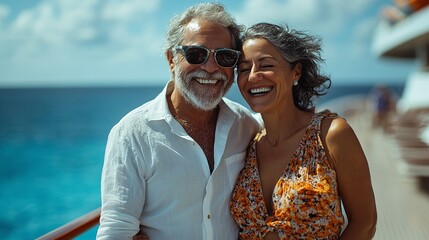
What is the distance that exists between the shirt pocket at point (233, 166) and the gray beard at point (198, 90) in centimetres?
33

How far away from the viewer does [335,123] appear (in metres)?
2.53

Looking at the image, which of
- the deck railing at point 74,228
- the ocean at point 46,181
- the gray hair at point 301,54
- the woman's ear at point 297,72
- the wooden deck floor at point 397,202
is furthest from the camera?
the ocean at point 46,181

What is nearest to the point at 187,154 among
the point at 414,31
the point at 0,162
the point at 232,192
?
the point at 232,192

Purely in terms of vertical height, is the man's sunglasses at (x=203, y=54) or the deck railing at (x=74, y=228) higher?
the man's sunglasses at (x=203, y=54)

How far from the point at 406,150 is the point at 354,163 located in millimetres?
6173

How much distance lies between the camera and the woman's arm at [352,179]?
95.5 inches

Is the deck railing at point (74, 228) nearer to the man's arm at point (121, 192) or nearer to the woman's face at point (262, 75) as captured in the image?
the man's arm at point (121, 192)

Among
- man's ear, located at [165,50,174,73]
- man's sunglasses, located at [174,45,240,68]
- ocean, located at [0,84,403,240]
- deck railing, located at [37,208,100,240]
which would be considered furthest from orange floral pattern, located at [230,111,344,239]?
ocean, located at [0,84,403,240]

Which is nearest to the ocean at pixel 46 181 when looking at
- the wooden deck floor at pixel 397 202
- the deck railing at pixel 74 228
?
the wooden deck floor at pixel 397 202

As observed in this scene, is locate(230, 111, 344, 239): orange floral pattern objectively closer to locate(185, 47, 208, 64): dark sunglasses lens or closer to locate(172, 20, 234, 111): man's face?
locate(172, 20, 234, 111): man's face

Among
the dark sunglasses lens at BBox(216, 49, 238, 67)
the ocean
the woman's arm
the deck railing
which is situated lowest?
the ocean

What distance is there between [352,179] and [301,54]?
0.78 m

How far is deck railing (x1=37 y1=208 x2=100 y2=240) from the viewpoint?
2520 millimetres

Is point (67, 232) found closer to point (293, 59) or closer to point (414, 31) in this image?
point (293, 59)
